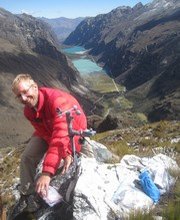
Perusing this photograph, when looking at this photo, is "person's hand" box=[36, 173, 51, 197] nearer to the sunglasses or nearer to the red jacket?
the red jacket

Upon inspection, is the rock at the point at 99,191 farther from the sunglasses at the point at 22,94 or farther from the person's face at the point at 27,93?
the sunglasses at the point at 22,94

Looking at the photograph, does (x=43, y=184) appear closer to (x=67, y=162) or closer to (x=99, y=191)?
(x=67, y=162)

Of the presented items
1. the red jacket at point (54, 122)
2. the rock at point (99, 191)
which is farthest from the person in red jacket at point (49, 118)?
the rock at point (99, 191)

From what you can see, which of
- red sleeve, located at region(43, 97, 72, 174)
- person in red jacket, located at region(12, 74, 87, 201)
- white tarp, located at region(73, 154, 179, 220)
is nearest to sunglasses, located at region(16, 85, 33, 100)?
person in red jacket, located at region(12, 74, 87, 201)

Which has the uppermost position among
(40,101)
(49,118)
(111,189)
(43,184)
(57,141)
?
(40,101)

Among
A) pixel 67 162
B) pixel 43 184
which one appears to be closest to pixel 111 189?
pixel 67 162

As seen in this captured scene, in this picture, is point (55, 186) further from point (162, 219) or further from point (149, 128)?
point (149, 128)
